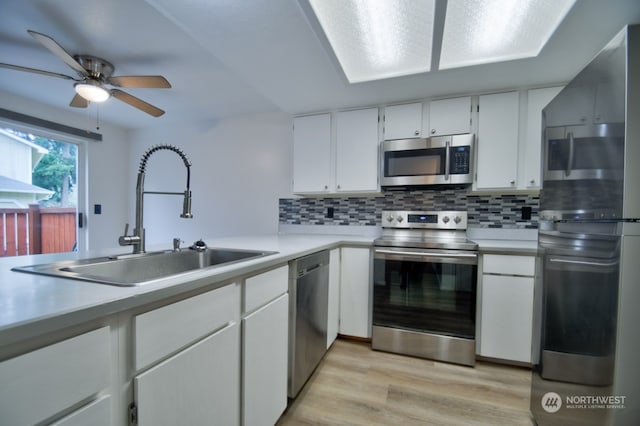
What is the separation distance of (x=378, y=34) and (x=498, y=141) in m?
1.32

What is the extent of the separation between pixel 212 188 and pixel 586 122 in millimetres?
3305

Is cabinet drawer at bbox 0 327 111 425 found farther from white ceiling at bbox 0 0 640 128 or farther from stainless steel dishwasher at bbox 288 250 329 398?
white ceiling at bbox 0 0 640 128

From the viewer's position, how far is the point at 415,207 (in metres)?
2.52

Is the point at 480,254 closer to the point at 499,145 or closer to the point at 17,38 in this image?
the point at 499,145

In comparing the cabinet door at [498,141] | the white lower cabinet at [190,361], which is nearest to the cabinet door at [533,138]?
the cabinet door at [498,141]

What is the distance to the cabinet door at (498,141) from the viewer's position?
82.0 inches

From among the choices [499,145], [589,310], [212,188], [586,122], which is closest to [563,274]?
[589,310]

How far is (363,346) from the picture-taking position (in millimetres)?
2207

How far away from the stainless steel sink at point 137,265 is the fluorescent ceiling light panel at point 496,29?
165 cm

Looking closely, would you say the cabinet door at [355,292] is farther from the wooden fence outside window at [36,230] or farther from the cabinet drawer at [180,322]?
the wooden fence outside window at [36,230]

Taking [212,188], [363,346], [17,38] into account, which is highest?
[17,38]

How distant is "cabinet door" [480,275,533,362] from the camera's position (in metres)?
1.85

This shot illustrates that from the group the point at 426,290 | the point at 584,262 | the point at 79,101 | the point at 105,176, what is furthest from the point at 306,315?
the point at 105,176

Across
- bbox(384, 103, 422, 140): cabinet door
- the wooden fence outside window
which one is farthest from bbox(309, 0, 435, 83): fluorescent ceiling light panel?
the wooden fence outside window
